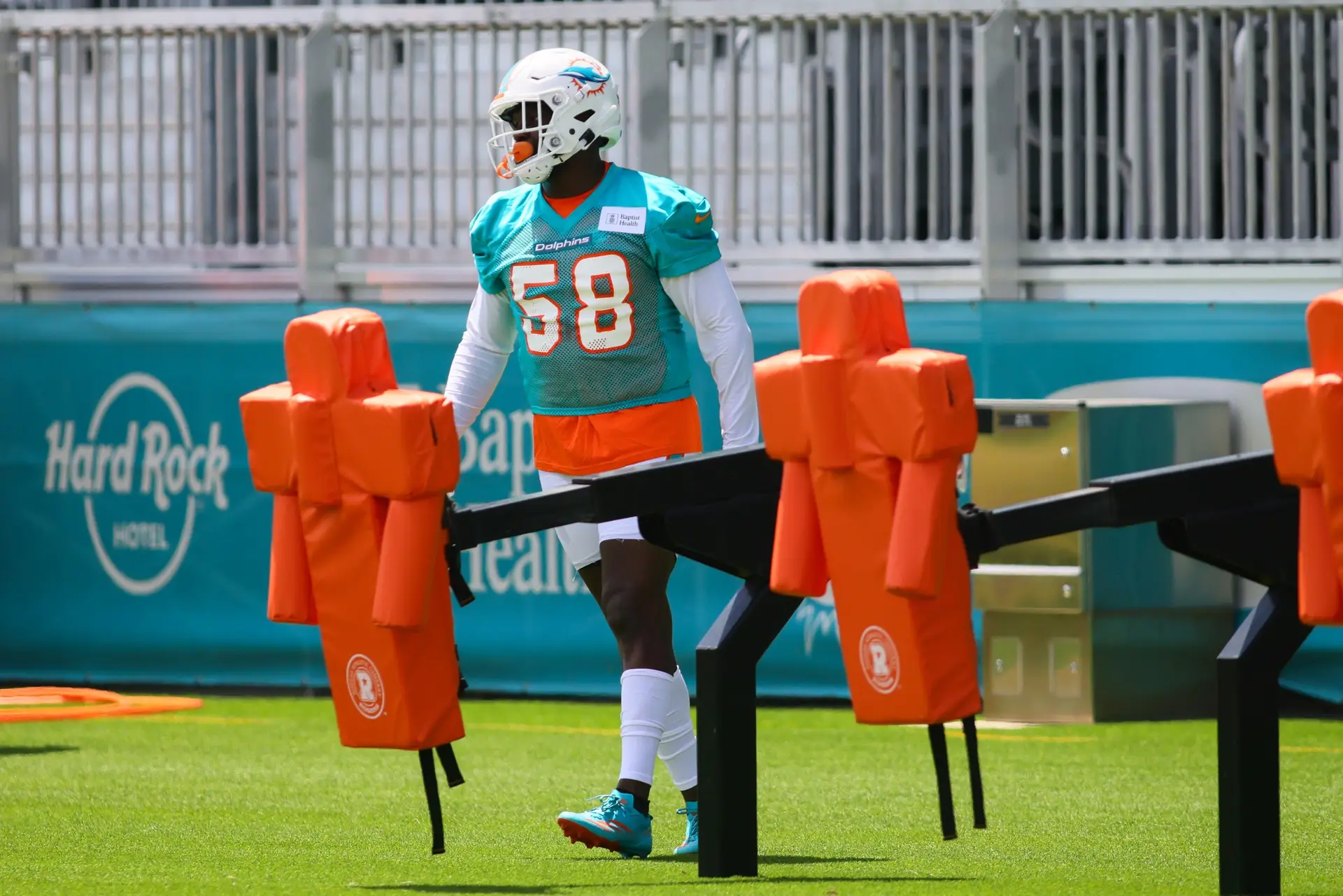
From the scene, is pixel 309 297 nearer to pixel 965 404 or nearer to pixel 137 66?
pixel 137 66

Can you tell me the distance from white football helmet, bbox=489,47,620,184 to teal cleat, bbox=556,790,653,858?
1.64m

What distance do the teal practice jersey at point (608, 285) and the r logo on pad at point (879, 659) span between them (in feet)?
4.48

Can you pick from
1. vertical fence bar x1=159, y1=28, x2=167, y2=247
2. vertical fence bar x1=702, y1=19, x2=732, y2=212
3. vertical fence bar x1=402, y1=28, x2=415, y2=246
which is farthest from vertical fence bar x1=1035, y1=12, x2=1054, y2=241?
vertical fence bar x1=159, y1=28, x2=167, y2=247

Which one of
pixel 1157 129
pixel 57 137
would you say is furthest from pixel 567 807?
pixel 57 137

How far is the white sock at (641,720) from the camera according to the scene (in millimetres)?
6117

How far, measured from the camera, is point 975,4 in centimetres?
1091

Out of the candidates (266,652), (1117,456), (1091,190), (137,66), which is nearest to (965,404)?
(1117,456)

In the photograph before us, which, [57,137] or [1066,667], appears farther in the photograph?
[57,137]

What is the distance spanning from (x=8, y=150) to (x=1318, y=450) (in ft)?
28.6

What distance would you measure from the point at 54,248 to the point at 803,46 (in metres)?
3.87

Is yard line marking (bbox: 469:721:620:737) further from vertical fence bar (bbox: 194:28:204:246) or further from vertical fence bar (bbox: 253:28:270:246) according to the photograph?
vertical fence bar (bbox: 194:28:204:246)

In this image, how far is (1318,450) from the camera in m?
4.75

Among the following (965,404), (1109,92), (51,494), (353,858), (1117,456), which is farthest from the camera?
(51,494)

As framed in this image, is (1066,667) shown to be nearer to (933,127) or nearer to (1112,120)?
(1112,120)
